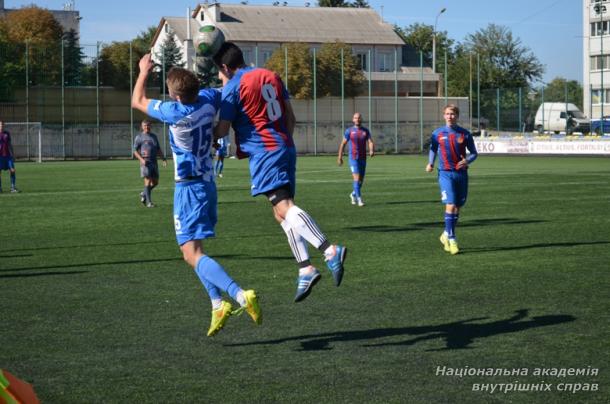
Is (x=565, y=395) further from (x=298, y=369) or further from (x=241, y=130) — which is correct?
(x=241, y=130)

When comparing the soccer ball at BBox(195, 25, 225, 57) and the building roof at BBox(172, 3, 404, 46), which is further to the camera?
the building roof at BBox(172, 3, 404, 46)

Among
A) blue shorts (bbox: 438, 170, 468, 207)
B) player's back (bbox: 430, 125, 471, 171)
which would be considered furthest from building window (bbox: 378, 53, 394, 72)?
blue shorts (bbox: 438, 170, 468, 207)

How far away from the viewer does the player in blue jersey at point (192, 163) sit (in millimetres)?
7348

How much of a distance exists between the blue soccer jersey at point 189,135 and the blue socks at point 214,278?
0.67 metres

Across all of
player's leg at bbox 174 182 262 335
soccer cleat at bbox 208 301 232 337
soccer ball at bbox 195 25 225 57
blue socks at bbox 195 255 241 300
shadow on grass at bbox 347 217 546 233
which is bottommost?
shadow on grass at bbox 347 217 546 233

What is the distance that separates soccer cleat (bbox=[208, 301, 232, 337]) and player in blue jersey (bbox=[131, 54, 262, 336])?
218 millimetres

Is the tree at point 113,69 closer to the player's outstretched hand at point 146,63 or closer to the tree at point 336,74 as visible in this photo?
the tree at point 336,74

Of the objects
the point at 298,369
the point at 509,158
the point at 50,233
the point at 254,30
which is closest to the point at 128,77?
the point at 509,158

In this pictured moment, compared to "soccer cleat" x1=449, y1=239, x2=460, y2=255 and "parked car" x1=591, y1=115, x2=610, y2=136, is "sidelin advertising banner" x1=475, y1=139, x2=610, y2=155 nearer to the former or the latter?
"parked car" x1=591, y1=115, x2=610, y2=136

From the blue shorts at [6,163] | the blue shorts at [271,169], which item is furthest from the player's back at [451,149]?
the blue shorts at [6,163]

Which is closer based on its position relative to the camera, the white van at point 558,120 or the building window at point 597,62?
the white van at point 558,120

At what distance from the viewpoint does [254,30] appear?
9581 cm

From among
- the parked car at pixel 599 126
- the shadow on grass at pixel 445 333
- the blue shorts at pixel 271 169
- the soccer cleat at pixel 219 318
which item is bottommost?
the shadow on grass at pixel 445 333

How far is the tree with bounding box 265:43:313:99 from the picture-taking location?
63.6 metres
